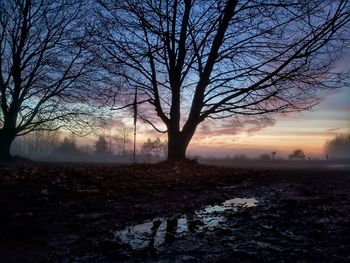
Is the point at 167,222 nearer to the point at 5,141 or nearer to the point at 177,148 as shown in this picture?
the point at 177,148

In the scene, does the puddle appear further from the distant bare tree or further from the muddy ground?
the distant bare tree

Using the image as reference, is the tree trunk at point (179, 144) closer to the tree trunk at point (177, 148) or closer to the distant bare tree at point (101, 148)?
the tree trunk at point (177, 148)

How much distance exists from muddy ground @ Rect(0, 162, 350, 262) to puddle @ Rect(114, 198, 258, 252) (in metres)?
0.01

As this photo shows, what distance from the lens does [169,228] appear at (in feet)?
13.8

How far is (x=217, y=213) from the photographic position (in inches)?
196

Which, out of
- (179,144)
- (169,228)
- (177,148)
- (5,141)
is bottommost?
(169,228)

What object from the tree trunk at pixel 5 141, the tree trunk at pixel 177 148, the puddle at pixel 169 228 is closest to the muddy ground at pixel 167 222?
the puddle at pixel 169 228

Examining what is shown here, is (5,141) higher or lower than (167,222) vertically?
higher

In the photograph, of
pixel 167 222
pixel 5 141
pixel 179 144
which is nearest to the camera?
pixel 167 222

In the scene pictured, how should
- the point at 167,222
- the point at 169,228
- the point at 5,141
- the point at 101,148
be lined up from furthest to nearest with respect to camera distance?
the point at 101,148 < the point at 5,141 < the point at 167,222 < the point at 169,228

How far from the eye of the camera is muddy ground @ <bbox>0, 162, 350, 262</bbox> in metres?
3.35

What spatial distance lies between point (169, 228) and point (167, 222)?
0.89ft

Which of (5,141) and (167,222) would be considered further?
(5,141)

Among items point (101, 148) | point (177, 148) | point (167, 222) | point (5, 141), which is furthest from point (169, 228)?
point (101, 148)
